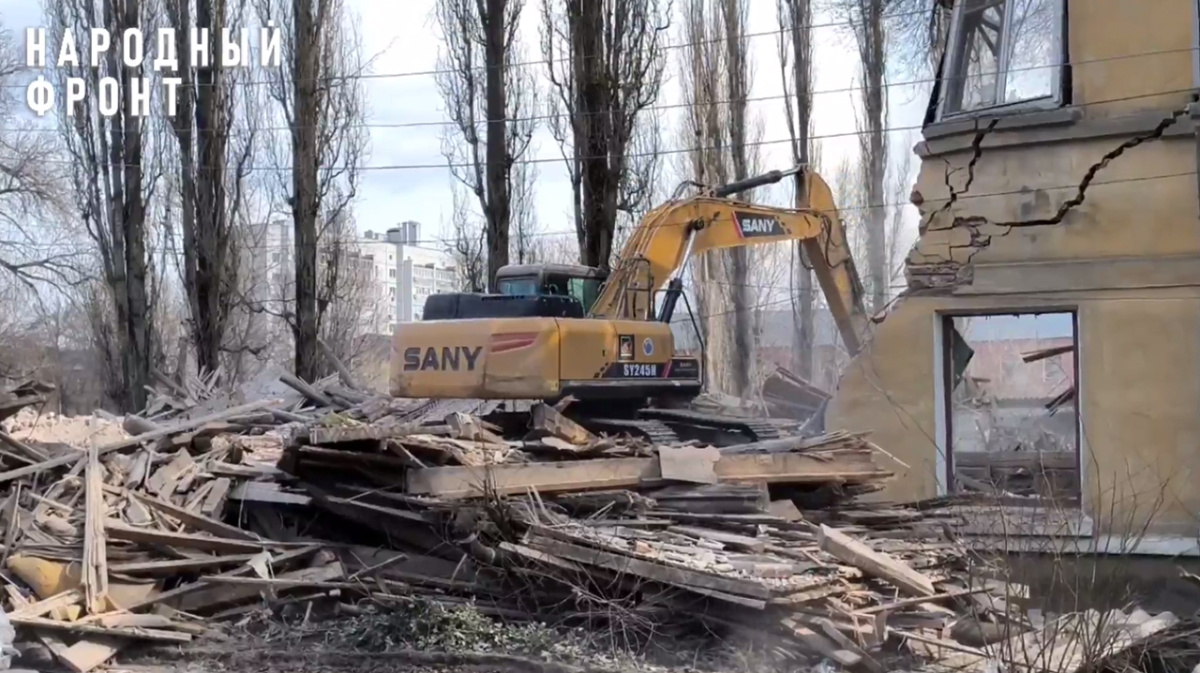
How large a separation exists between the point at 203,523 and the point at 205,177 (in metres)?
16.9

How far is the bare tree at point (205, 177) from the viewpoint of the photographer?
82.2 ft

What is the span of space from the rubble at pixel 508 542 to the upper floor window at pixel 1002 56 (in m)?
3.03

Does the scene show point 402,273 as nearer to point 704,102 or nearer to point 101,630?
point 704,102

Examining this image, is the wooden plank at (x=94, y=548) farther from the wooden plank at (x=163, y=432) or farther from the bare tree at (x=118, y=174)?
the bare tree at (x=118, y=174)

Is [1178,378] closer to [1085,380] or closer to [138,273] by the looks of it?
[1085,380]

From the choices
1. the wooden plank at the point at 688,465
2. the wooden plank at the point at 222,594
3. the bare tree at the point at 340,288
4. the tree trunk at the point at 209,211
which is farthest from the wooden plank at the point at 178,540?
the tree trunk at the point at 209,211

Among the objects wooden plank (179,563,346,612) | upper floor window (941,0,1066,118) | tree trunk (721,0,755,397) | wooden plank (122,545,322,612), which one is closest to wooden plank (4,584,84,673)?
wooden plank (122,545,322,612)

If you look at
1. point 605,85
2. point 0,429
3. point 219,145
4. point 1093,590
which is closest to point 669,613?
point 1093,590

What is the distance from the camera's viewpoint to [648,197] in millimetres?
23062

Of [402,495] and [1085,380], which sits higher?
[1085,380]

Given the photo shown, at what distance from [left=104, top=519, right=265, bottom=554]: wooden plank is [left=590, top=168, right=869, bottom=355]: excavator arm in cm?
504

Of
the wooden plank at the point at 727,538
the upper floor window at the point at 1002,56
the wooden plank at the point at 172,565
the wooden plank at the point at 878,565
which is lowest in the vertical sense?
the wooden plank at the point at 172,565

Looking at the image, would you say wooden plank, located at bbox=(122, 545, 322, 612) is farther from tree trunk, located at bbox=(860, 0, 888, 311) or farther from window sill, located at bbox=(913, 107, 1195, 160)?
tree trunk, located at bbox=(860, 0, 888, 311)

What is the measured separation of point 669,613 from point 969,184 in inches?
181
